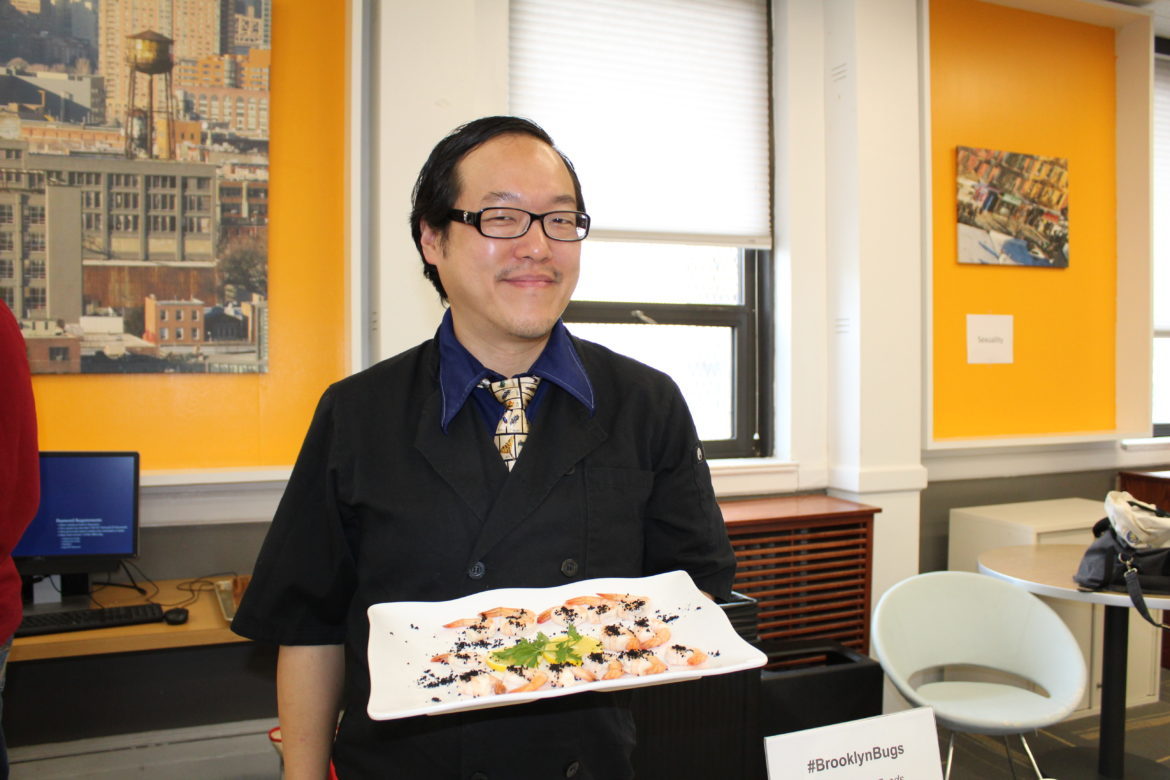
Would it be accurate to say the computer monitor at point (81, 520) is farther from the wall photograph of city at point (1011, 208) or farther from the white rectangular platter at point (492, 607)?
the wall photograph of city at point (1011, 208)

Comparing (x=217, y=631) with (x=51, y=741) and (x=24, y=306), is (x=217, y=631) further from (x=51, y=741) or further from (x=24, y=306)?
(x=24, y=306)

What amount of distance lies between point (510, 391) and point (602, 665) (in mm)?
446

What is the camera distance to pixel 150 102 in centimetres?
245

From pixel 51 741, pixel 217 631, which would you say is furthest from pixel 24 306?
pixel 51 741

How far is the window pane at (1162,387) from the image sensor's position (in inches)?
182

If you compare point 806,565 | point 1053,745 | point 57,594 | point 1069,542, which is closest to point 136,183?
point 57,594

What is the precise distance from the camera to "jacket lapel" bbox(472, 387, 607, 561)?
1.07m

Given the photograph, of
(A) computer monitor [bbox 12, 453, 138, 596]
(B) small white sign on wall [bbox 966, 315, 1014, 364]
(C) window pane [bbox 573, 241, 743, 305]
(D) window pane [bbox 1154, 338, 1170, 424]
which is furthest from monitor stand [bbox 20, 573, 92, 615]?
(D) window pane [bbox 1154, 338, 1170, 424]

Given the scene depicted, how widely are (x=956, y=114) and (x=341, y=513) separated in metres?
3.57

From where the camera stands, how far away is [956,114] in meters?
3.60

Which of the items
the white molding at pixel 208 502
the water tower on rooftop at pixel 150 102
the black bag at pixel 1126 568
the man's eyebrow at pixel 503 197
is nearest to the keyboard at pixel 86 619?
the white molding at pixel 208 502

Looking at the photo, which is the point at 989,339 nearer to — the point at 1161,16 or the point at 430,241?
the point at 1161,16

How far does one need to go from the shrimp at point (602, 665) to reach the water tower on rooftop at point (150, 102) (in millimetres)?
2294

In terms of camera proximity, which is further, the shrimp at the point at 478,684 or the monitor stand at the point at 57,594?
the monitor stand at the point at 57,594
